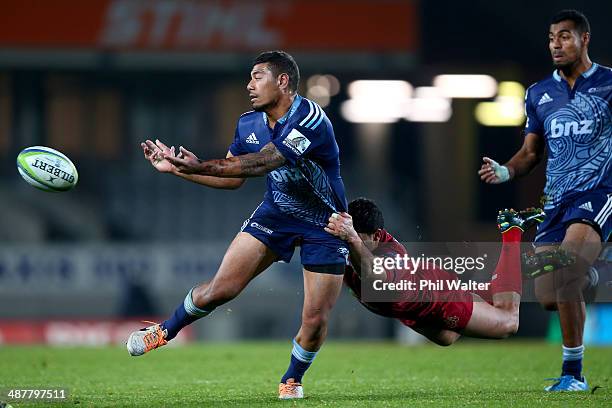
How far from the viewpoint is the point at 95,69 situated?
1919 centimetres

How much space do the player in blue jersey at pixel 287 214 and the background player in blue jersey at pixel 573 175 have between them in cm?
114

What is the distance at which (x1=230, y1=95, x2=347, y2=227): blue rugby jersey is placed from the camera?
23.9 ft

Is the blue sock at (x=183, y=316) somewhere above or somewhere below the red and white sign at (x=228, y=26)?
below

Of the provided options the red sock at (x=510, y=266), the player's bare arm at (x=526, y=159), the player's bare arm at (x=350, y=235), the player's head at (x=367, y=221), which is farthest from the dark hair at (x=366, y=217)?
the red sock at (x=510, y=266)

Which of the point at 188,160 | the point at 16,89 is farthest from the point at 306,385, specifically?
the point at 16,89

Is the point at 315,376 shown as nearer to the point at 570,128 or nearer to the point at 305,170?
the point at 305,170

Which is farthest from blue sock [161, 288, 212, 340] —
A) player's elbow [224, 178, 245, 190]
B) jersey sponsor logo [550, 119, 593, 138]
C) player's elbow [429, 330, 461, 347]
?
jersey sponsor logo [550, 119, 593, 138]

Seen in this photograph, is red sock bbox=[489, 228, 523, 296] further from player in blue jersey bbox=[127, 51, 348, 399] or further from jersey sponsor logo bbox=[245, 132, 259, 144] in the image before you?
jersey sponsor logo bbox=[245, 132, 259, 144]

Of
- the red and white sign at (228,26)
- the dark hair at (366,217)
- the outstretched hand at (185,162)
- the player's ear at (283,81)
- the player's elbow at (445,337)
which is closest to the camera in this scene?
the outstretched hand at (185,162)

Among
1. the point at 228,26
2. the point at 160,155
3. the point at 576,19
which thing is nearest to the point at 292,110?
the point at 160,155

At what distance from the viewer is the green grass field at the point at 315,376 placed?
7.01m

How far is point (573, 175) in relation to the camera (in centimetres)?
755

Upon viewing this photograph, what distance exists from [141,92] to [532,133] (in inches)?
541

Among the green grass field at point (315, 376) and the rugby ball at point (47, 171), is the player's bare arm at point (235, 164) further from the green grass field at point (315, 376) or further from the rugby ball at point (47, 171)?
the green grass field at point (315, 376)
